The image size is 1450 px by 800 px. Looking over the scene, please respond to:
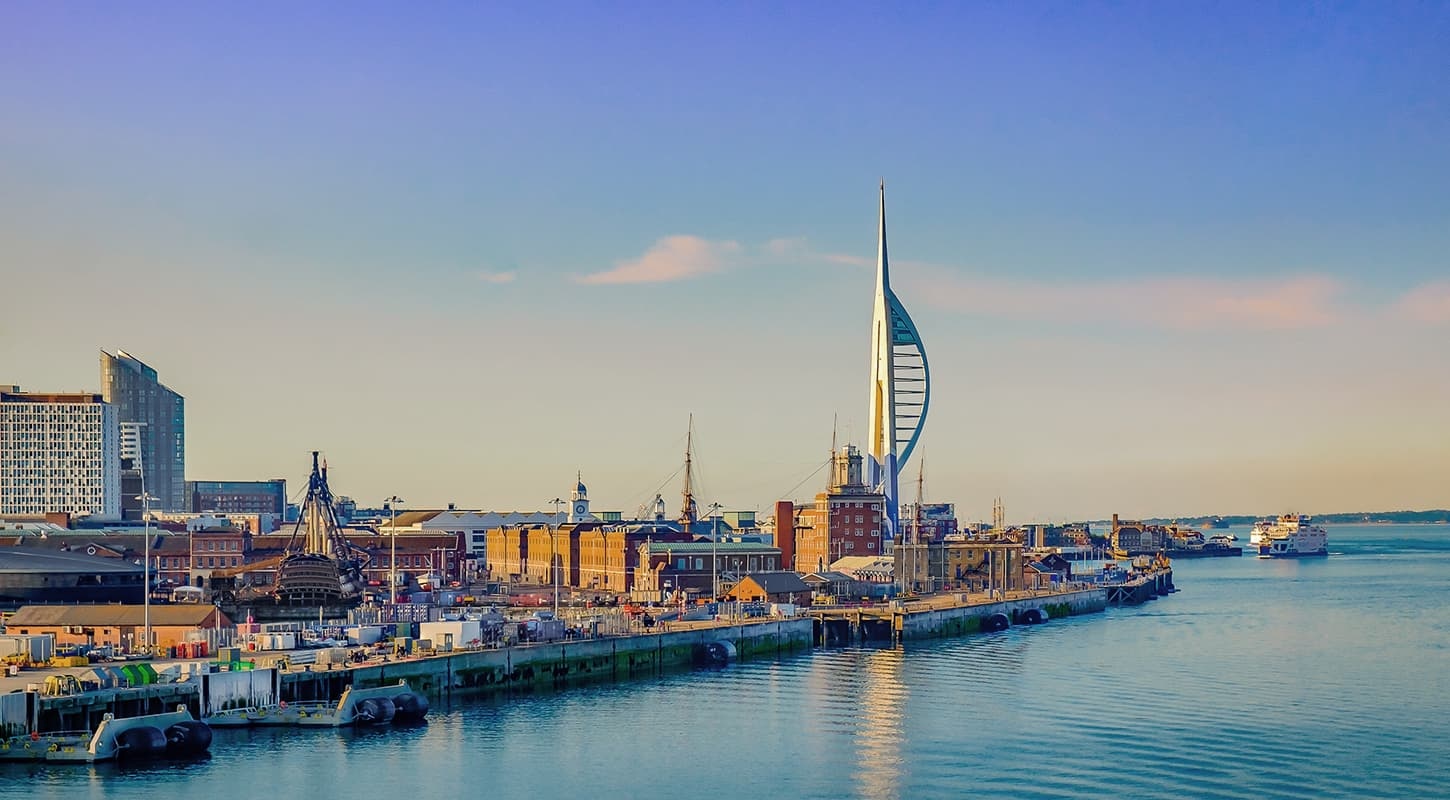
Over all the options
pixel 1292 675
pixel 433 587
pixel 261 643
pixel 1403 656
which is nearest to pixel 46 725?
pixel 261 643

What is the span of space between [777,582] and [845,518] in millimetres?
26480

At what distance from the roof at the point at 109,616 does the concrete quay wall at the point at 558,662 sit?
40.0 ft

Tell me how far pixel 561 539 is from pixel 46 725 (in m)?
84.8

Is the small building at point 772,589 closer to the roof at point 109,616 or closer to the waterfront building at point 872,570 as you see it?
the waterfront building at point 872,570

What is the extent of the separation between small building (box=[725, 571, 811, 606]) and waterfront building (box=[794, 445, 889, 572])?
22135 millimetres

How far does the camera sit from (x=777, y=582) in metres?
94.5

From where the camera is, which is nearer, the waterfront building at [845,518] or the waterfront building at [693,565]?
the waterfront building at [693,565]

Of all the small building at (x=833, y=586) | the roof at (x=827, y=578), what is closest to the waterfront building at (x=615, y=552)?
the roof at (x=827, y=578)

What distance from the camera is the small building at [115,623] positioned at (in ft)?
207

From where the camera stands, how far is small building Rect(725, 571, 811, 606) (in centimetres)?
9338

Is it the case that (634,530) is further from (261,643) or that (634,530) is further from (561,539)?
(261,643)

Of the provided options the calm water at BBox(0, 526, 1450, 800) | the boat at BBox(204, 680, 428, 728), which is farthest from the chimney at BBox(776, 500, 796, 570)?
the boat at BBox(204, 680, 428, 728)

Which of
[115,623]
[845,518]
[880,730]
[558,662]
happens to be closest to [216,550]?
[845,518]

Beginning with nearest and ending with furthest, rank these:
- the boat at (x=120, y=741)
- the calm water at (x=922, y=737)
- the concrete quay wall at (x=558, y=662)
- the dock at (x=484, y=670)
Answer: the calm water at (x=922, y=737) → the boat at (x=120, y=741) → the dock at (x=484, y=670) → the concrete quay wall at (x=558, y=662)
